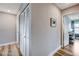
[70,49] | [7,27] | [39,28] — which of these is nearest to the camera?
[39,28]

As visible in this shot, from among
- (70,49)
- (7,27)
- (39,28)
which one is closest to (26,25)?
(39,28)

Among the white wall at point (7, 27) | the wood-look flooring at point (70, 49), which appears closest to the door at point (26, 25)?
the white wall at point (7, 27)

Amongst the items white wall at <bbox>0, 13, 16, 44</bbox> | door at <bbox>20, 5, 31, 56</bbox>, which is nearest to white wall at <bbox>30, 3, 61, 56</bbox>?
door at <bbox>20, 5, 31, 56</bbox>

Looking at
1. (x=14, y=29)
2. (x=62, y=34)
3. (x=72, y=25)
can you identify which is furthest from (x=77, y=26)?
(x=14, y=29)

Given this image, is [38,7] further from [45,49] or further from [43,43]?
[45,49]

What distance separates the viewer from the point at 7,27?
1.94 m

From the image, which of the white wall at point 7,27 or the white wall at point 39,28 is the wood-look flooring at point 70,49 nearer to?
the white wall at point 39,28

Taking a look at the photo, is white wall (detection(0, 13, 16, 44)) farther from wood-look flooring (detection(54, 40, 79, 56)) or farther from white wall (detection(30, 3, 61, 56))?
wood-look flooring (detection(54, 40, 79, 56))

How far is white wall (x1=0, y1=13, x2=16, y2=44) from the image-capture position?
6.24 feet

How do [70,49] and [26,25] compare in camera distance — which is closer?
[26,25]

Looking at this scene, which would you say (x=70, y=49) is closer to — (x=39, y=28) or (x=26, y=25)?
(x=39, y=28)

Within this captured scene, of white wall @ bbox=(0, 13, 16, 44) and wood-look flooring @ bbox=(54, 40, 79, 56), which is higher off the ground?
white wall @ bbox=(0, 13, 16, 44)

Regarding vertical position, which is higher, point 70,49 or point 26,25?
point 26,25

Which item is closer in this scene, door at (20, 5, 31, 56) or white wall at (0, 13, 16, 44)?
door at (20, 5, 31, 56)
